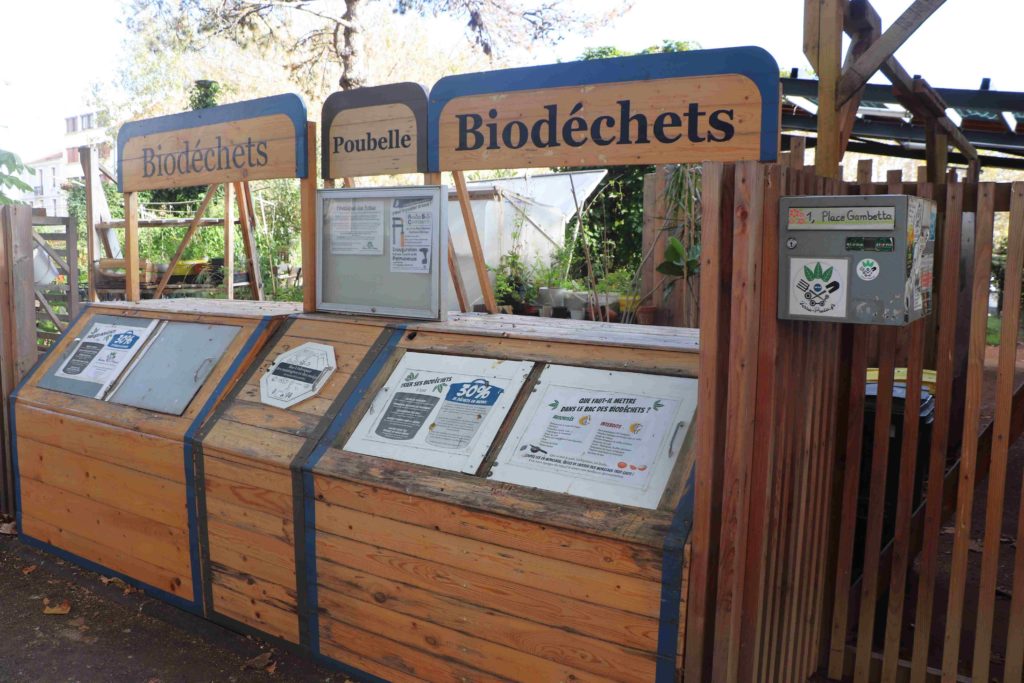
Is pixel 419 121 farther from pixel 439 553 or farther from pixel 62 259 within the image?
pixel 62 259

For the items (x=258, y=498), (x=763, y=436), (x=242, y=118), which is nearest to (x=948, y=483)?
(x=763, y=436)

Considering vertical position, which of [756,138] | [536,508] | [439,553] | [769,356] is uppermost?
[756,138]

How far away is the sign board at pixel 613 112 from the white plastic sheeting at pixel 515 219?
6866 millimetres

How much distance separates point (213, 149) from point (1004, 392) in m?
4.05

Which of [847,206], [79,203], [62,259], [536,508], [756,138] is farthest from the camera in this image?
[79,203]

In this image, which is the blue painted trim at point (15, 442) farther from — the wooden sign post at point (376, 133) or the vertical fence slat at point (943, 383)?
the vertical fence slat at point (943, 383)

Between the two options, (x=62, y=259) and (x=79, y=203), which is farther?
(x=79, y=203)

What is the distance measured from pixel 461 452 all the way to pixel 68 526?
2603 mm

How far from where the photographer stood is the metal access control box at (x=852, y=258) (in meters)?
2.33

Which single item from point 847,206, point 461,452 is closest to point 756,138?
point 847,206

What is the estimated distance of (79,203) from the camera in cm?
1855

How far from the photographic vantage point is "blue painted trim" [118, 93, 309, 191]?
14.1 feet

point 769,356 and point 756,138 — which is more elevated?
point 756,138

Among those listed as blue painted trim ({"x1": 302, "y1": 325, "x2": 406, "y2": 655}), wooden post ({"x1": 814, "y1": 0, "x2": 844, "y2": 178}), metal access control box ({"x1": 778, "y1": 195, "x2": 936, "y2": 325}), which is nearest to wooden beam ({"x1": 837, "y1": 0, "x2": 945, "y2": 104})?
wooden post ({"x1": 814, "y1": 0, "x2": 844, "y2": 178})
